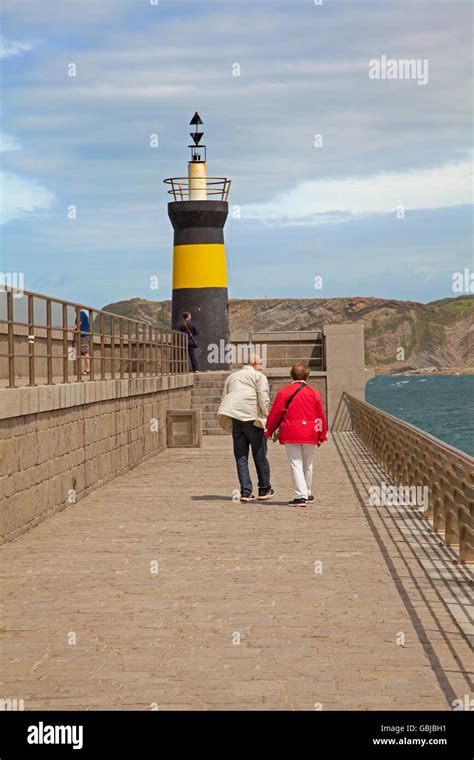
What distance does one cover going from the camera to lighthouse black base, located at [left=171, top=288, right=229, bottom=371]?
3819cm

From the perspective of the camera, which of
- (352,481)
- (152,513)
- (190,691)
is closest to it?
(190,691)

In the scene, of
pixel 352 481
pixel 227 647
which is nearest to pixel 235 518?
pixel 352 481

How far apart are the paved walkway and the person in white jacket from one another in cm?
100

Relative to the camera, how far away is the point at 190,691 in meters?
6.62

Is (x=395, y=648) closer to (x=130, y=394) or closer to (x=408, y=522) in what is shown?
(x=408, y=522)

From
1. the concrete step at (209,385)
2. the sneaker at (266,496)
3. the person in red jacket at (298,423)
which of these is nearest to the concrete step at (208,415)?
the concrete step at (209,385)

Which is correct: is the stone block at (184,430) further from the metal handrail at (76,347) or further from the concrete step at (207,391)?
the concrete step at (207,391)

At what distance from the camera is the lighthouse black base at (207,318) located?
125ft

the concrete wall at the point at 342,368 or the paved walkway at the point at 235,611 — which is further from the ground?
the concrete wall at the point at 342,368

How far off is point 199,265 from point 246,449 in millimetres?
22937

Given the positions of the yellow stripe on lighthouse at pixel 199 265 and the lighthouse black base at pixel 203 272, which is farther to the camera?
the yellow stripe on lighthouse at pixel 199 265

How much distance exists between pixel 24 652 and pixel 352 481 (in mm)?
11278

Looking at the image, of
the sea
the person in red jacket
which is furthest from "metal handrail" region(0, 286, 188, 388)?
the sea

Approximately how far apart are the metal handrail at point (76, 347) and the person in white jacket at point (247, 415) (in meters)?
2.03
